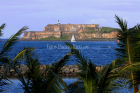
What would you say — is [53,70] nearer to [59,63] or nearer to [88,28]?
[59,63]

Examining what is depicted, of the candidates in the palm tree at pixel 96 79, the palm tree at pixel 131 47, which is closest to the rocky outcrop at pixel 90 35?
the palm tree at pixel 131 47

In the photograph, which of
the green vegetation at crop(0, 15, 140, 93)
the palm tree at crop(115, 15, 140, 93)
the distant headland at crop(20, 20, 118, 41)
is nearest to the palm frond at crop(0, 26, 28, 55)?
the green vegetation at crop(0, 15, 140, 93)

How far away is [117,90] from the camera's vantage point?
4363 mm

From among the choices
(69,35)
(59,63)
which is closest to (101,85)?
(59,63)

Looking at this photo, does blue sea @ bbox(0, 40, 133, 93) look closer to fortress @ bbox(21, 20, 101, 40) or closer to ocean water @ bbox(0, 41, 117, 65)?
ocean water @ bbox(0, 41, 117, 65)

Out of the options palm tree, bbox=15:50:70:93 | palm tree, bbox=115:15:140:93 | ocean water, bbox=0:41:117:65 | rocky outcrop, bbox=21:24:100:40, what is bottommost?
ocean water, bbox=0:41:117:65

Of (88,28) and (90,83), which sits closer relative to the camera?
(90,83)

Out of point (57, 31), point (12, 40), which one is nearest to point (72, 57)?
point (12, 40)

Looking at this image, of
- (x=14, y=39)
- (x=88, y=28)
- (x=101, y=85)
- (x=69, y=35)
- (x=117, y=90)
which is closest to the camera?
(x=101, y=85)

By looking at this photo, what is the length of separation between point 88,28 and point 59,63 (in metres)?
164

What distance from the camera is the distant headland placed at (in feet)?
519

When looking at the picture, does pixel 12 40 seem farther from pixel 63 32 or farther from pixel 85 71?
pixel 63 32

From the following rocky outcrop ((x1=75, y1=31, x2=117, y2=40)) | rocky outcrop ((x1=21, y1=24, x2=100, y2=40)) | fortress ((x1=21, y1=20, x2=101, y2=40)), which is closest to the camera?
rocky outcrop ((x1=75, y1=31, x2=117, y2=40))

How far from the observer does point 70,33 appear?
6176 inches
